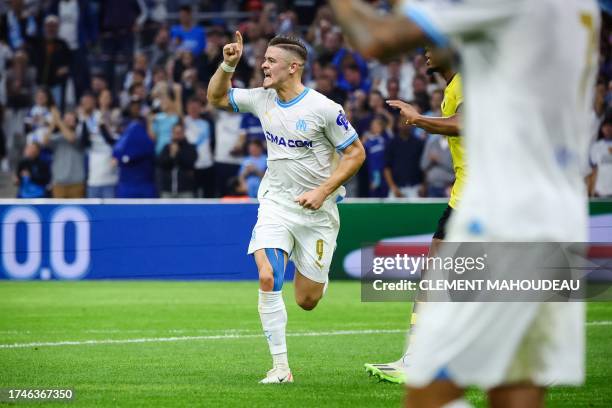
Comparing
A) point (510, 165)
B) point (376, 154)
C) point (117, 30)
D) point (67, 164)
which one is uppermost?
point (117, 30)

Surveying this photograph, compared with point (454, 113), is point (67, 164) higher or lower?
lower

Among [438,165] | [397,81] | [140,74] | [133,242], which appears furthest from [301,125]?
[140,74]

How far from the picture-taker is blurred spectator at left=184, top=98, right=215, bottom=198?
21.0 metres

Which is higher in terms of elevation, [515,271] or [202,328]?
[515,271]

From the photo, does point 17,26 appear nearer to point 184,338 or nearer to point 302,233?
point 184,338

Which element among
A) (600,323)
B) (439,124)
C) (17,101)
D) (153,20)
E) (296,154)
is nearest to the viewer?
(439,124)

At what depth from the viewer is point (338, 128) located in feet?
30.8

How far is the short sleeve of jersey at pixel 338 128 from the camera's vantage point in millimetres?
9375

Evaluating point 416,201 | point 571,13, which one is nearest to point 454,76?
point 571,13

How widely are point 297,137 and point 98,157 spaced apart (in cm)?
1239

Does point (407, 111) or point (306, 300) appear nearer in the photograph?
point (407, 111)

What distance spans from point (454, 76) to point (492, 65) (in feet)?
16.9

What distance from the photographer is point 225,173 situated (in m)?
21.1

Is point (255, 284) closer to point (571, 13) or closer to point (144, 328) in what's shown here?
point (144, 328)
